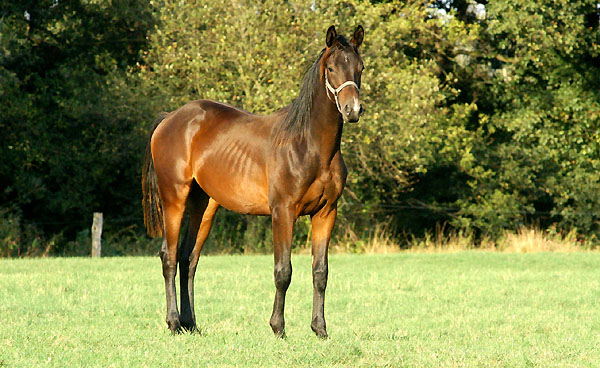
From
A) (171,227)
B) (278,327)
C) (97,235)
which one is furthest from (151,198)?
(97,235)

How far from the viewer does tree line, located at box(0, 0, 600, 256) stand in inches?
953

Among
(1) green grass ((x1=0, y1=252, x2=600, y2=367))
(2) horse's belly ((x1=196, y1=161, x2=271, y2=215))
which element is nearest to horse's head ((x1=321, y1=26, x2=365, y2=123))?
(2) horse's belly ((x1=196, y1=161, x2=271, y2=215))

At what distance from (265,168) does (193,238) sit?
1.49 meters

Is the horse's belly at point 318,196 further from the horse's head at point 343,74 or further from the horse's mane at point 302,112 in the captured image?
the horse's head at point 343,74

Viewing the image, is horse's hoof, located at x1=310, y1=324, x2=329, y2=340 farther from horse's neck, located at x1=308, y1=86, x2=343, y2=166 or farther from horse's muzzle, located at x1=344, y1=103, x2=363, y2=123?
horse's muzzle, located at x1=344, y1=103, x2=363, y2=123

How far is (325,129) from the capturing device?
8.01 metres

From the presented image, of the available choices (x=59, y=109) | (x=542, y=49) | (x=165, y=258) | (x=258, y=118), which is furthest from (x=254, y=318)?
(x=542, y=49)

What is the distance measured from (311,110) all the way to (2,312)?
15.2 feet

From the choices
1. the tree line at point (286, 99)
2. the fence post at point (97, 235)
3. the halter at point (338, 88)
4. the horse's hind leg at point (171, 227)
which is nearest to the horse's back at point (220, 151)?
the horse's hind leg at point (171, 227)

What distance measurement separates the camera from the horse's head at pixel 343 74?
742 centimetres

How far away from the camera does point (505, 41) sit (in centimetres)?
2659

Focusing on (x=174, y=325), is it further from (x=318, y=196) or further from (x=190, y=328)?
(x=318, y=196)

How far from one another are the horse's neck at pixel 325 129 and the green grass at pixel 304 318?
1.74 m

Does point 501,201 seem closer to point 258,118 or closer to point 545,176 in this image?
point 545,176
